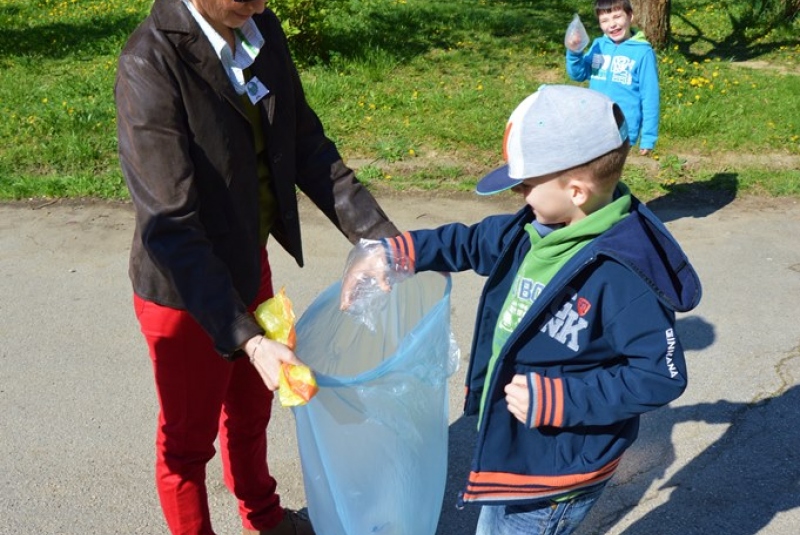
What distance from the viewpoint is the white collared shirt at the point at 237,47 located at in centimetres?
203

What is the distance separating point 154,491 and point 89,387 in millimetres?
766

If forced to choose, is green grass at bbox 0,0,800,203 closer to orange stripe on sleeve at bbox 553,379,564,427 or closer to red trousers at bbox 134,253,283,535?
red trousers at bbox 134,253,283,535

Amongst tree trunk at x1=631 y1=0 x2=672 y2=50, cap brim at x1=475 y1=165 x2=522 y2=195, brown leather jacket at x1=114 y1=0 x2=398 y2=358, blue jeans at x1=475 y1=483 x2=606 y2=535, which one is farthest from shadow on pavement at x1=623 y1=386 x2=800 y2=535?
tree trunk at x1=631 y1=0 x2=672 y2=50

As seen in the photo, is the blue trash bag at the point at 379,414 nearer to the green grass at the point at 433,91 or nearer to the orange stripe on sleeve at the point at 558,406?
the orange stripe on sleeve at the point at 558,406

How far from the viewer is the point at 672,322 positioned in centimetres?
179

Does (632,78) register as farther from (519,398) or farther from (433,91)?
(519,398)

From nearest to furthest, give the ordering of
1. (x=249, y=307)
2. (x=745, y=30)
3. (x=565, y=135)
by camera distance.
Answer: (x=565, y=135)
(x=249, y=307)
(x=745, y=30)

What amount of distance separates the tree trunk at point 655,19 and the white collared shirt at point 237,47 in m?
6.68

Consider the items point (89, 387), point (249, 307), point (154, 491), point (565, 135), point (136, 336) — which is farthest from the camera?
point (136, 336)

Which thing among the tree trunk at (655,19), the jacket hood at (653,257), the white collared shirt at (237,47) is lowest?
the tree trunk at (655,19)

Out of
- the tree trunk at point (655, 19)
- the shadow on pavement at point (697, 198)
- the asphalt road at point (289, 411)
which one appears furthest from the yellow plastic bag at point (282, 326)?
the tree trunk at point (655, 19)

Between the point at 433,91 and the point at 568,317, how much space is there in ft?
18.0

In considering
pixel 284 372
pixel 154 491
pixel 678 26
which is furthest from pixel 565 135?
pixel 678 26

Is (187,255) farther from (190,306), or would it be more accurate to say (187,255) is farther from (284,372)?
(284,372)
